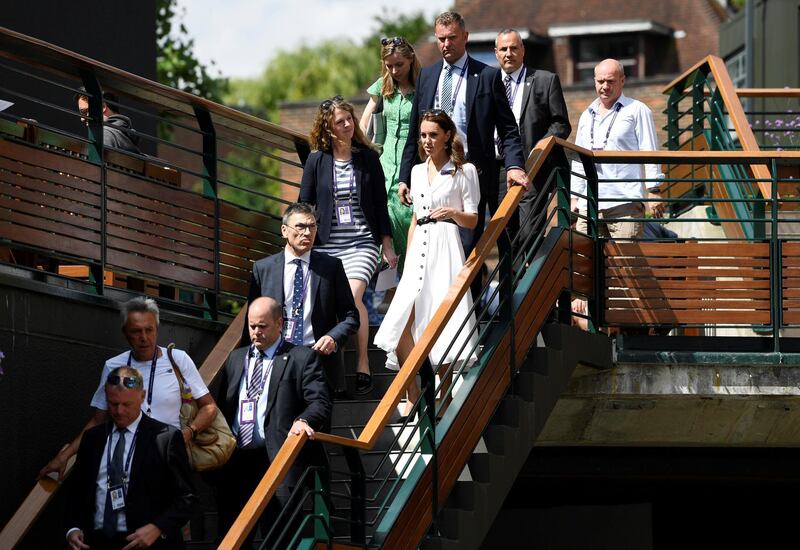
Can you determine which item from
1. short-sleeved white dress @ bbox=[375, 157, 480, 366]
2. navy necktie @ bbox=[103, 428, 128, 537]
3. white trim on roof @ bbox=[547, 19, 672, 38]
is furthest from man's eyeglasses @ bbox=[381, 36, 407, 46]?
white trim on roof @ bbox=[547, 19, 672, 38]

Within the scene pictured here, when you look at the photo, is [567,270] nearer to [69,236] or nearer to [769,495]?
[69,236]

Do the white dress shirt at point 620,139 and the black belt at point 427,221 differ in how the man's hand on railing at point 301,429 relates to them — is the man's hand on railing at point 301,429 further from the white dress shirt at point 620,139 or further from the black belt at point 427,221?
the white dress shirt at point 620,139

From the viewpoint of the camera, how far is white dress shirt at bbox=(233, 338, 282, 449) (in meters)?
8.95

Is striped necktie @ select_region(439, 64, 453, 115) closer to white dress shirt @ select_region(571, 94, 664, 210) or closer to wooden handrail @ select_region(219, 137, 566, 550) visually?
wooden handrail @ select_region(219, 137, 566, 550)

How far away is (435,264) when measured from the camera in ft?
32.0

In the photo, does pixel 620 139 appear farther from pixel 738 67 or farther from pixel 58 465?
pixel 738 67

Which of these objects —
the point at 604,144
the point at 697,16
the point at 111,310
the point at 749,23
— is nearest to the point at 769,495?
the point at 604,144

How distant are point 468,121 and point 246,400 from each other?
2403 millimetres

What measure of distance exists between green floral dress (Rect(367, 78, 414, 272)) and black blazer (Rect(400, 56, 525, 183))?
1.39 feet

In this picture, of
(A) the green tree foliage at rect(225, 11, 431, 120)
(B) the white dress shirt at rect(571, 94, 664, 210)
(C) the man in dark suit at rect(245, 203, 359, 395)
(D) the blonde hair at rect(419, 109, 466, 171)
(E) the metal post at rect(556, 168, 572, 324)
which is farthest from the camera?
(A) the green tree foliage at rect(225, 11, 431, 120)

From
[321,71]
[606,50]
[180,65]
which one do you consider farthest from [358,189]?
[321,71]

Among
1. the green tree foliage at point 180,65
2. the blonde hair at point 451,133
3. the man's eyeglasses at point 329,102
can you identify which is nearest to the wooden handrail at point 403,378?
the blonde hair at point 451,133

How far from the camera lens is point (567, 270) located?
1055 cm

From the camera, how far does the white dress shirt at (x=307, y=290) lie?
958 cm
